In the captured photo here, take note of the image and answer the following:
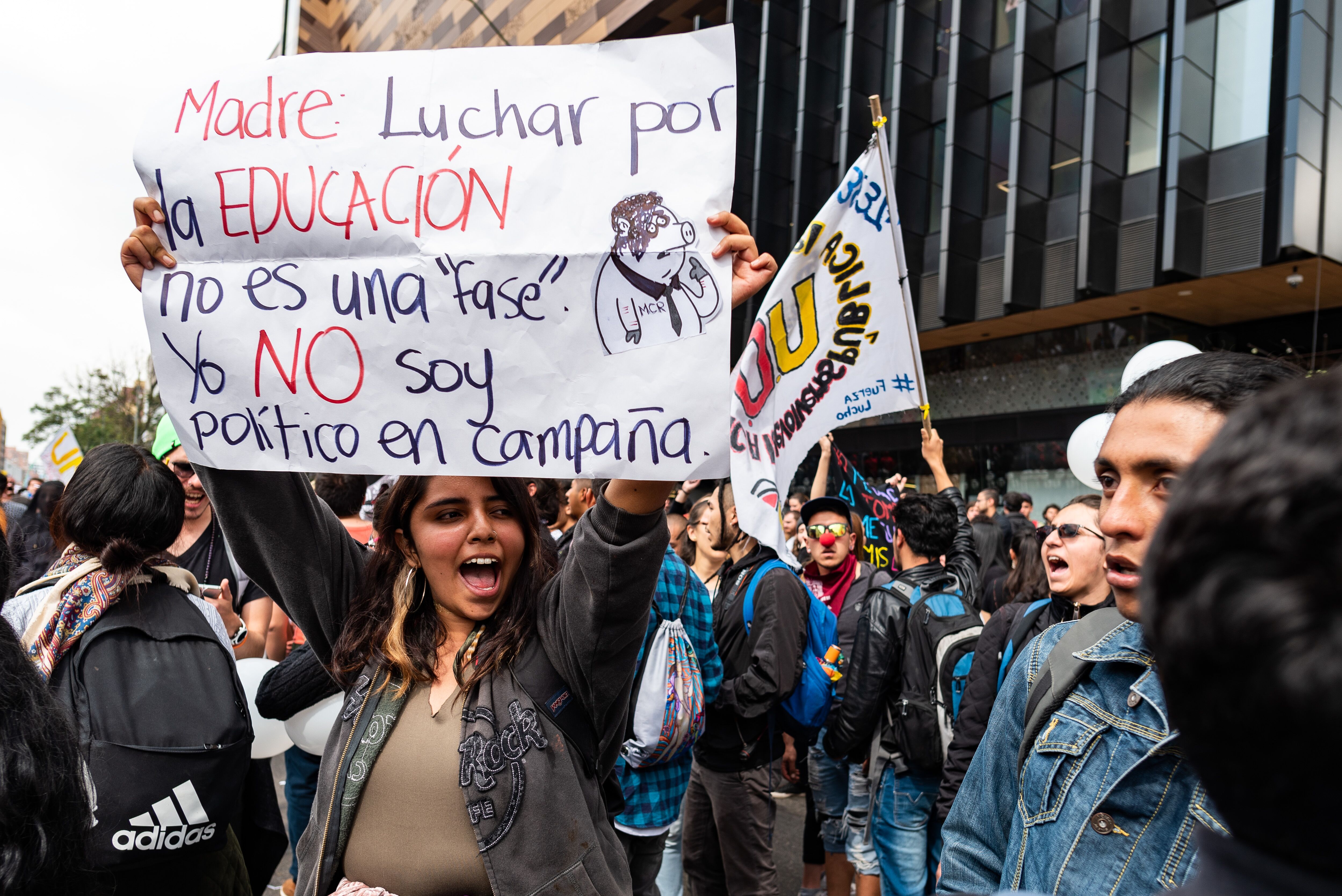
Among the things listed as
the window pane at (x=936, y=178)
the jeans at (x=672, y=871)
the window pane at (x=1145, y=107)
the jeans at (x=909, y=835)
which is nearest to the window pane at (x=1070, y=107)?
the window pane at (x=1145, y=107)

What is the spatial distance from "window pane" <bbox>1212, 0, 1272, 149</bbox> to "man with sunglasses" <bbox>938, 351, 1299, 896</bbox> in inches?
593

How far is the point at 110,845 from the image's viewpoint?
210 cm

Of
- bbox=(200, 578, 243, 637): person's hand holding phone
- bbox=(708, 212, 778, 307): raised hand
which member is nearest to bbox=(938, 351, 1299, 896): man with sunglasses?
bbox=(708, 212, 778, 307): raised hand

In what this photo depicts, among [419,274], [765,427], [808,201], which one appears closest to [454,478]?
[419,274]

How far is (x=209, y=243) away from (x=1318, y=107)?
1577cm

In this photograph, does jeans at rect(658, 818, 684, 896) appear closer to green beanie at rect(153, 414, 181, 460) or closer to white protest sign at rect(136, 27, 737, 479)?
green beanie at rect(153, 414, 181, 460)

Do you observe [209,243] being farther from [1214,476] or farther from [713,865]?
[713,865]

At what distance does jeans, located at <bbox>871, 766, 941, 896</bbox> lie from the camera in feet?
12.3

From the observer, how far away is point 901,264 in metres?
3.58

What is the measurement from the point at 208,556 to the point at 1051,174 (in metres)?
16.2

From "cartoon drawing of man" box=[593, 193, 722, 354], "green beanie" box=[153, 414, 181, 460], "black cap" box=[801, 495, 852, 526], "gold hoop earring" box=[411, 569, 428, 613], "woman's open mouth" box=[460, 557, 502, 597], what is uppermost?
"cartoon drawing of man" box=[593, 193, 722, 354]

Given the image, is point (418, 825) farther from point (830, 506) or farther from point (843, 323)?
point (830, 506)

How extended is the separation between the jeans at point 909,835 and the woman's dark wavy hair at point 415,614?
257cm

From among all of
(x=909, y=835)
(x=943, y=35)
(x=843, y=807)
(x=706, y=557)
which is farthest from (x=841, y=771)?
(x=943, y=35)
